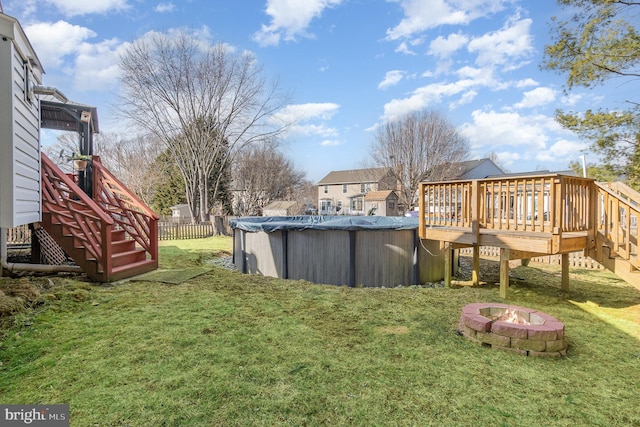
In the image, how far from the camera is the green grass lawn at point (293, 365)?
75.6 inches

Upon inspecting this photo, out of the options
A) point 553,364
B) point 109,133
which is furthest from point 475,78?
point 109,133

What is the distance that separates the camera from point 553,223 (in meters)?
4.38

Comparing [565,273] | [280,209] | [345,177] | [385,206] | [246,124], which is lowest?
[565,273]

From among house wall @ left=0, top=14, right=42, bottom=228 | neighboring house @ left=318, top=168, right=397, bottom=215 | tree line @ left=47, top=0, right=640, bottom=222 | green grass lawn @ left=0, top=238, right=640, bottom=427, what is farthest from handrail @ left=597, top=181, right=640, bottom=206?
neighboring house @ left=318, top=168, right=397, bottom=215

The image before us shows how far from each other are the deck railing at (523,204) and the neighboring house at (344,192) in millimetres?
26668

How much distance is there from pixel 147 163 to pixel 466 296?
28.7 metres

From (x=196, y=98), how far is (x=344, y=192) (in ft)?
76.7

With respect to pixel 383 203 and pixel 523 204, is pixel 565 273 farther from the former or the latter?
pixel 383 203

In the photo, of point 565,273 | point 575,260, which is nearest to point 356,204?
point 575,260

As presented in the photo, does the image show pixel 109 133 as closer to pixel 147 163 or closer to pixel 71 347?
pixel 147 163

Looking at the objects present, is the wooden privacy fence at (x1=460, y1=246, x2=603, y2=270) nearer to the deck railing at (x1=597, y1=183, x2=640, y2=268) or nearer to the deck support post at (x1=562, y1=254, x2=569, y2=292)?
the deck support post at (x1=562, y1=254, x2=569, y2=292)

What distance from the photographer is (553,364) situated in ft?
8.68

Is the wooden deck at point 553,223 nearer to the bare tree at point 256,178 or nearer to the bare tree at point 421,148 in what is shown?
the bare tree at point 421,148

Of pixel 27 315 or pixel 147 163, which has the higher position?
pixel 147 163
